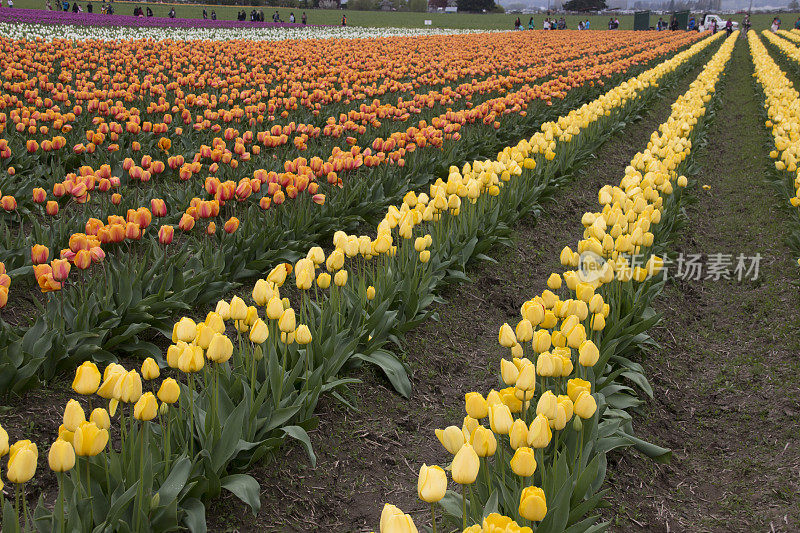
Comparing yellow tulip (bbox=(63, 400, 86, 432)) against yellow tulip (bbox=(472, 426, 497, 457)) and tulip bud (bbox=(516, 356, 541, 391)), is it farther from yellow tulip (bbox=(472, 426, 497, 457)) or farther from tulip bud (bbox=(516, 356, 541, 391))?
tulip bud (bbox=(516, 356, 541, 391))

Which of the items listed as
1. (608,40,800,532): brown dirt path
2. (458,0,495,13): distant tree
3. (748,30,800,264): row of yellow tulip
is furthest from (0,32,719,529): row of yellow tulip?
(458,0,495,13): distant tree

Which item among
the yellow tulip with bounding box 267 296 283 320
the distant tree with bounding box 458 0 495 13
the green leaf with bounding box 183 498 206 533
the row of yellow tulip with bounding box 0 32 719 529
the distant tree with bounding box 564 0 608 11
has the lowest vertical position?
the green leaf with bounding box 183 498 206 533

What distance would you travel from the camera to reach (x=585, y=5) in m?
104

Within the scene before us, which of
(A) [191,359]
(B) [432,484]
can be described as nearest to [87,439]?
(A) [191,359]

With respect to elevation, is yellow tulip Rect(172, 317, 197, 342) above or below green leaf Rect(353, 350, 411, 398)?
above

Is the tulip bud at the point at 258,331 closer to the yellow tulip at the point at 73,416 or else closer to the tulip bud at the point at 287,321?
the tulip bud at the point at 287,321

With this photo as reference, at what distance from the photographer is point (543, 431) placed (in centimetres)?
238

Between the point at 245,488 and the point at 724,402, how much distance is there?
338 centimetres

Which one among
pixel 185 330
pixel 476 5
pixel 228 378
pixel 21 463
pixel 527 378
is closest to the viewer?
pixel 21 463

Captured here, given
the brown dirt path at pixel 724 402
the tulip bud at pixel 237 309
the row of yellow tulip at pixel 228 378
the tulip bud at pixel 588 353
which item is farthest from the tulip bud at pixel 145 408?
the brown dirt path at pixel 724 402

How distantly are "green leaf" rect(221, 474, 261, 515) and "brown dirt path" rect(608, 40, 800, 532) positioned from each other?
1761mm

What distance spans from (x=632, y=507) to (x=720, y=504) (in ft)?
1.82

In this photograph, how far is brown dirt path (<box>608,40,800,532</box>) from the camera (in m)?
3.57

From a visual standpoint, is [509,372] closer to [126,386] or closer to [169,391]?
[169,391]
